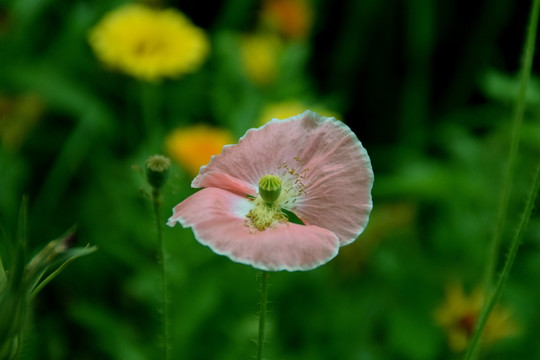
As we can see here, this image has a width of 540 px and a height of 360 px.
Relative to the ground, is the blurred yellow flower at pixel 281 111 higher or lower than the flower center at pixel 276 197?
lower

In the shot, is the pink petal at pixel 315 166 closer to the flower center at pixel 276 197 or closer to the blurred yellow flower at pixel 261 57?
the flower center at pixel 276 197

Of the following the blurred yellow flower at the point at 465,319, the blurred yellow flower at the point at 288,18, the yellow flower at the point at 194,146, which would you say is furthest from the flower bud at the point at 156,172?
the blurred yellow flower at the point at 288,18

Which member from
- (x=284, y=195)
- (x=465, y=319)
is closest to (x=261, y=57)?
(x=465, y=319)

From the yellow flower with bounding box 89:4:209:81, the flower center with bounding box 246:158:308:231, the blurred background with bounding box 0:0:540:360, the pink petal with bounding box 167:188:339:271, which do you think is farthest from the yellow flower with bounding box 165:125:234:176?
the pink petal with bounding box 167:188:339:271

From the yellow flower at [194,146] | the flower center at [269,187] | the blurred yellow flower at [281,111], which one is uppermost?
the flower center at [269,187]

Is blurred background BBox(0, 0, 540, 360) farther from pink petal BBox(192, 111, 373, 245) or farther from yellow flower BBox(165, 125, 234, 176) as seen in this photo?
pink petal BBox(192, 111, 373, 245)

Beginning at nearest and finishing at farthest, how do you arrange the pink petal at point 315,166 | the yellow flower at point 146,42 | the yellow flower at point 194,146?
the pink petal at point 315,166 → the yellow flower at point 194,146 → the yellow flower at point 146,42

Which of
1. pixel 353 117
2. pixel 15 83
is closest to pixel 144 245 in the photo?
pixel 15 83
